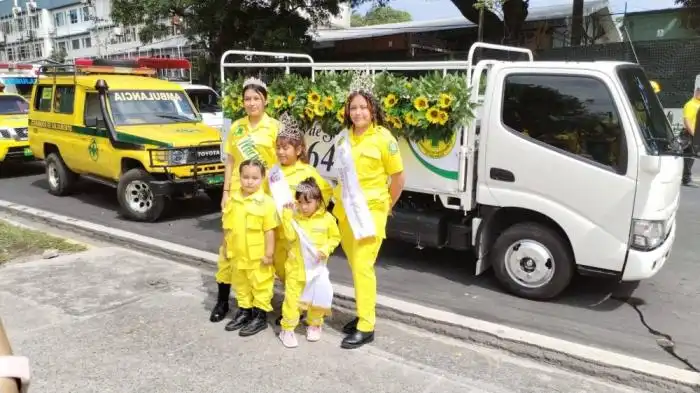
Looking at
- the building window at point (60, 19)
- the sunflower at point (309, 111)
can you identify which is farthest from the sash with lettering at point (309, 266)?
the building window at point (60, 19)

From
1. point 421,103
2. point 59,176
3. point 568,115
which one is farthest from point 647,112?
point 59,176

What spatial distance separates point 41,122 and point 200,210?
3.32m

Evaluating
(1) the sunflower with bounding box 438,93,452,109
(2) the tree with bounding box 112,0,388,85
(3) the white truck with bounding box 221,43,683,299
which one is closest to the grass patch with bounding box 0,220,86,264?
(3) the white truck with bounding box 221,43,683,299

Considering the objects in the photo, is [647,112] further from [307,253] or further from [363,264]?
[307,253]

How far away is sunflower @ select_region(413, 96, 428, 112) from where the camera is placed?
4965mm

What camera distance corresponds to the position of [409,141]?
5.32 m

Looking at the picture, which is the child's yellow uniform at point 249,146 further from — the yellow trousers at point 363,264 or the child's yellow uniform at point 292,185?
the yellow trousers at point 363,264

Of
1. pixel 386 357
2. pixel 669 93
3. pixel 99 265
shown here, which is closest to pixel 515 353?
pixel 386 357

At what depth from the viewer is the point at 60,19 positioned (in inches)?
2645

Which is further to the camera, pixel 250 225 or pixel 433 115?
pixel 433 115

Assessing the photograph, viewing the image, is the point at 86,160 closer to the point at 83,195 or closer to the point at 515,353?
the point at 83,195

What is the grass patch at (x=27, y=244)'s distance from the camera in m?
6.20

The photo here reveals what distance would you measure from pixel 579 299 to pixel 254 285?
2800mm

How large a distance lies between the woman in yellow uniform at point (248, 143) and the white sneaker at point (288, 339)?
66cm
